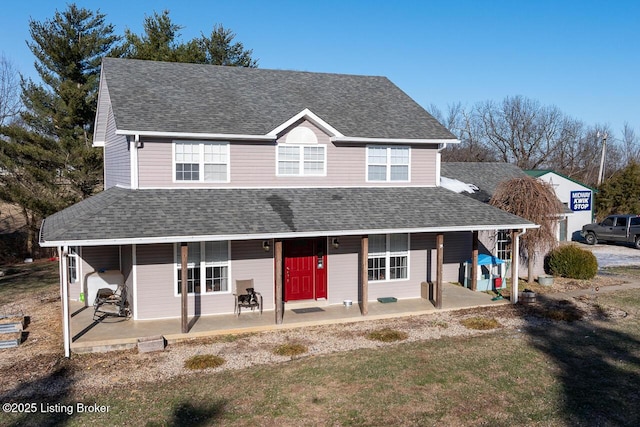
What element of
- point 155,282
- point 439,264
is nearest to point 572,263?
point 439,264

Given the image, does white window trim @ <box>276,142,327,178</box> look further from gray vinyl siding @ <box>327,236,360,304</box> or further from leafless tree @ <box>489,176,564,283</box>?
leafless tree @ <box>489,176,564,283</box>

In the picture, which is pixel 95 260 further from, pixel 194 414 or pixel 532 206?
pixel 532 206

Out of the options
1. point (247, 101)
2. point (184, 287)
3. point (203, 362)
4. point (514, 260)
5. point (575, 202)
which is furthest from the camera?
point (575, 202)

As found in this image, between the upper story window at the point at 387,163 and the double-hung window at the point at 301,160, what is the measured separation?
1775 millimetres

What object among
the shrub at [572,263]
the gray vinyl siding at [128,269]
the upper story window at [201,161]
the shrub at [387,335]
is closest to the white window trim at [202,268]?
the gray vinyl siding at [128,269]

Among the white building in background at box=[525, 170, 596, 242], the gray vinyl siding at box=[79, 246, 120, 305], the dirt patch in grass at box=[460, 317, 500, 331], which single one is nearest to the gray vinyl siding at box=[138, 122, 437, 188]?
the gray vinyl siding at box=[79, 246, 120, 305]

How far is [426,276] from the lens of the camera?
1844 cm

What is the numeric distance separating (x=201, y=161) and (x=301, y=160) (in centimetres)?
323

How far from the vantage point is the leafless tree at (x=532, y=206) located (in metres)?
20.0

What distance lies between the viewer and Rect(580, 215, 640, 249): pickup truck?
3244cm

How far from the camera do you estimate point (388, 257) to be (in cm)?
1783

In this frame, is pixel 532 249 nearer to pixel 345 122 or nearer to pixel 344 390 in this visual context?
pixel 345 122

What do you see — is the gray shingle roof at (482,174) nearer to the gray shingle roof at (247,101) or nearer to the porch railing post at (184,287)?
the gray shingle roof at (247,101)

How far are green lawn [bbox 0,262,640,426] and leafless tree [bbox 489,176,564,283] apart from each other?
7.44m
